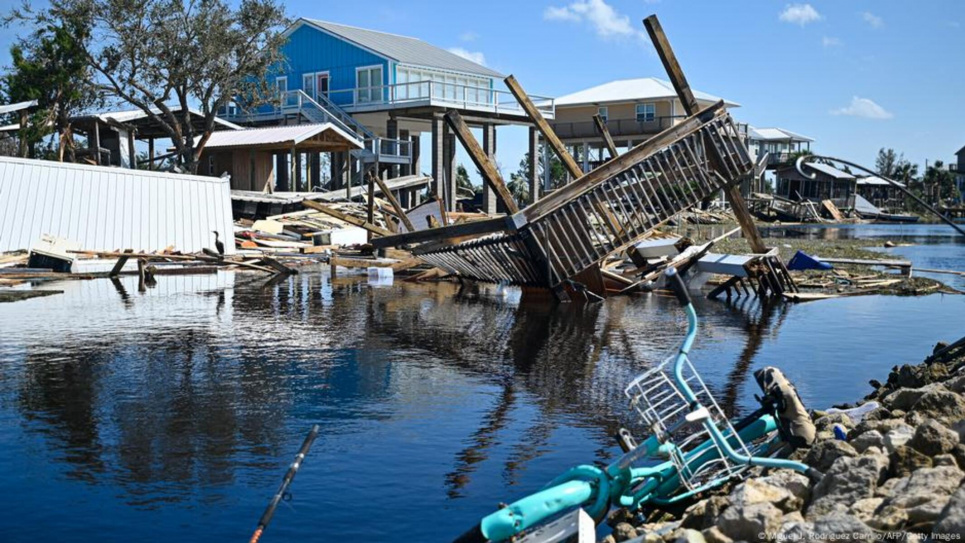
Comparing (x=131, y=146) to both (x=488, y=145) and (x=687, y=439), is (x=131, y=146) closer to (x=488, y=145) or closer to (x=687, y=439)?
(x=488, y=145)

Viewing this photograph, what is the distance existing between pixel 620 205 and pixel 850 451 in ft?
48.0

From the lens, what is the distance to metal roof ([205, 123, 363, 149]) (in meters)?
45.9

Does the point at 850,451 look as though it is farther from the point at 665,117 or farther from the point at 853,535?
the point at 665,117

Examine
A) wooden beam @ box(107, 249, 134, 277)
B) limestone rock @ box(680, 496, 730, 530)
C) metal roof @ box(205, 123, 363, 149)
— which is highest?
metal roof @ box(205, 123, 363, 149)

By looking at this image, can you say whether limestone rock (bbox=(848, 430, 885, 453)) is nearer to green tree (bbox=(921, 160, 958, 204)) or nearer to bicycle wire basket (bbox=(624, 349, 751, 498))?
bicycle wire basket (bbox=(624, 349, 751, 498))

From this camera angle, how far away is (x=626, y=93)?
7600 cm

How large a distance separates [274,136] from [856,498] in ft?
142

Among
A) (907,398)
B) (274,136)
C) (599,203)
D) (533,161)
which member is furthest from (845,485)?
(533,161)

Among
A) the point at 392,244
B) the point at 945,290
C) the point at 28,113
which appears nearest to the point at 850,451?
the point at 392,244

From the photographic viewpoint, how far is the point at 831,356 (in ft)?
50.9

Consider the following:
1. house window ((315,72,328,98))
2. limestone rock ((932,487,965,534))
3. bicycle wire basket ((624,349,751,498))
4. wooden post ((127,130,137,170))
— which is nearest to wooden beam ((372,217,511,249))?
bicycle wire basket ((624,349,751,498))

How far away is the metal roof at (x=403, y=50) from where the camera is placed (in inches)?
2276

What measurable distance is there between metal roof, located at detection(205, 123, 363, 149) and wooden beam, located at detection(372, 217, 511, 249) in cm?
2349

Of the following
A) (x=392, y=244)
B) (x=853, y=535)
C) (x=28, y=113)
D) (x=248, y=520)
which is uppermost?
(x=28, y=113)
